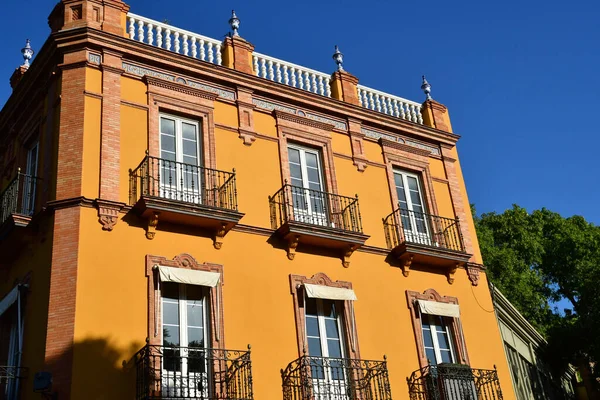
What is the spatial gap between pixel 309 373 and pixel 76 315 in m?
4.44

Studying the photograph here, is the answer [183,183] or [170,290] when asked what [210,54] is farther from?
[170,290]

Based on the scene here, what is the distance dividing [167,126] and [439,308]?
719 cm

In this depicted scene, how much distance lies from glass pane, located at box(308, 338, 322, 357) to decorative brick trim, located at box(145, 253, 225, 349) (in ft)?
6.44

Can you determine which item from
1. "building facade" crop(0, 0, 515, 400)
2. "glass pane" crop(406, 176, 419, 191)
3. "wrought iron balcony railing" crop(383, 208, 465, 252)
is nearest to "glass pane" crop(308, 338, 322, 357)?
"building facade" crop(0, 0, 515, 400)

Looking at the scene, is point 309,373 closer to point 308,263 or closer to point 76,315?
point 308,263

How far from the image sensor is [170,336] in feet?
40.8

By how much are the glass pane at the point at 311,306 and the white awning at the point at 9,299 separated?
5530mm

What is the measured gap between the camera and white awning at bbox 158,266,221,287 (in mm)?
12617

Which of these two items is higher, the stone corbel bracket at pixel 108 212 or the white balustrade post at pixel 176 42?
the white balustrade post at pixel 176 42

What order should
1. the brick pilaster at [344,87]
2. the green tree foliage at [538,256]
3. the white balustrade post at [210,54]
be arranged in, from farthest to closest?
the green tree foliage at [538,256] → the brick pilaster at [344,87] → the white balustrade post at [210,54]

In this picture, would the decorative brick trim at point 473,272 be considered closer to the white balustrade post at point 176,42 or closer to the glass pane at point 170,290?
the glass pane at point 170,290

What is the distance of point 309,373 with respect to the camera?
Answer: 43.5 ft

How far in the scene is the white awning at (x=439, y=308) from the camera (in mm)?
15523

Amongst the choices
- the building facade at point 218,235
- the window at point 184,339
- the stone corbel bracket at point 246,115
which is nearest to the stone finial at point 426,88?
the building facade at point 218,235
